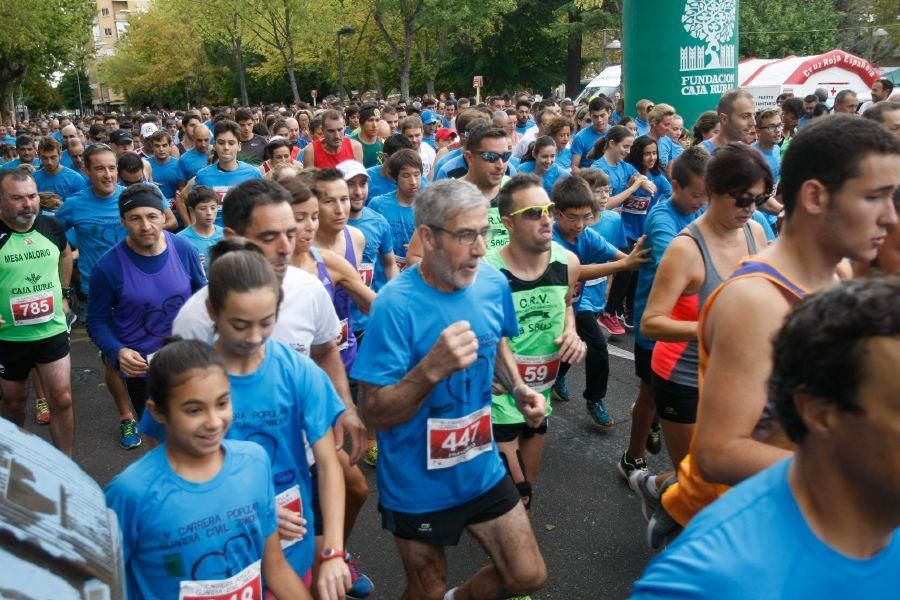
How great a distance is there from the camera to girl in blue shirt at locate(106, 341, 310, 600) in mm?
2385

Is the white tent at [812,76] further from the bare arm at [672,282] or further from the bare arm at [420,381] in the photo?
the bare arm at [420,381]

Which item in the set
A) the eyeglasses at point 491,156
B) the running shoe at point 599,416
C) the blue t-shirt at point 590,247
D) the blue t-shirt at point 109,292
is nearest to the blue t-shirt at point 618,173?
the eyeglasses at point 491,156

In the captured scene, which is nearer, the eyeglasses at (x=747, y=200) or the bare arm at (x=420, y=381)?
the bare arm at (x=420, y=381)

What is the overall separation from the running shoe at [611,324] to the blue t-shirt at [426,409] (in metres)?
4.90

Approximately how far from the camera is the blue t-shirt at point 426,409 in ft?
9.84

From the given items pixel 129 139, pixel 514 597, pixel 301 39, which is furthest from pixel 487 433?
pixel 301 39

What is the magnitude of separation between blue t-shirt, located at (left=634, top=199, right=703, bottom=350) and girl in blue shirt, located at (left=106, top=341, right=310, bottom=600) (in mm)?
2486

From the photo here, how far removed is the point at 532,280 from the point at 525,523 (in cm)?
127

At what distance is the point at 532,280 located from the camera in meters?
4.04

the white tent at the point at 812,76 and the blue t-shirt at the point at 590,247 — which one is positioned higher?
the white tent at the point at 812,76

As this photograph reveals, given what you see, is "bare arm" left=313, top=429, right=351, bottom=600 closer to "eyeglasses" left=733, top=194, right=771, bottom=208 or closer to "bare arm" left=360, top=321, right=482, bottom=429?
"bare arm" left=360, top=321, right=482, bottom=429

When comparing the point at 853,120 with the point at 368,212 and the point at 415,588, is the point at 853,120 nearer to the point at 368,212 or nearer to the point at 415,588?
the point at 415,588

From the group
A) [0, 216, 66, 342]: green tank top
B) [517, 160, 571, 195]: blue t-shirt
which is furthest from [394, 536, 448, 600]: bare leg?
[517, 160, 571, 195]: blue t-shirt

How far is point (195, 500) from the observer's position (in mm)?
2434
